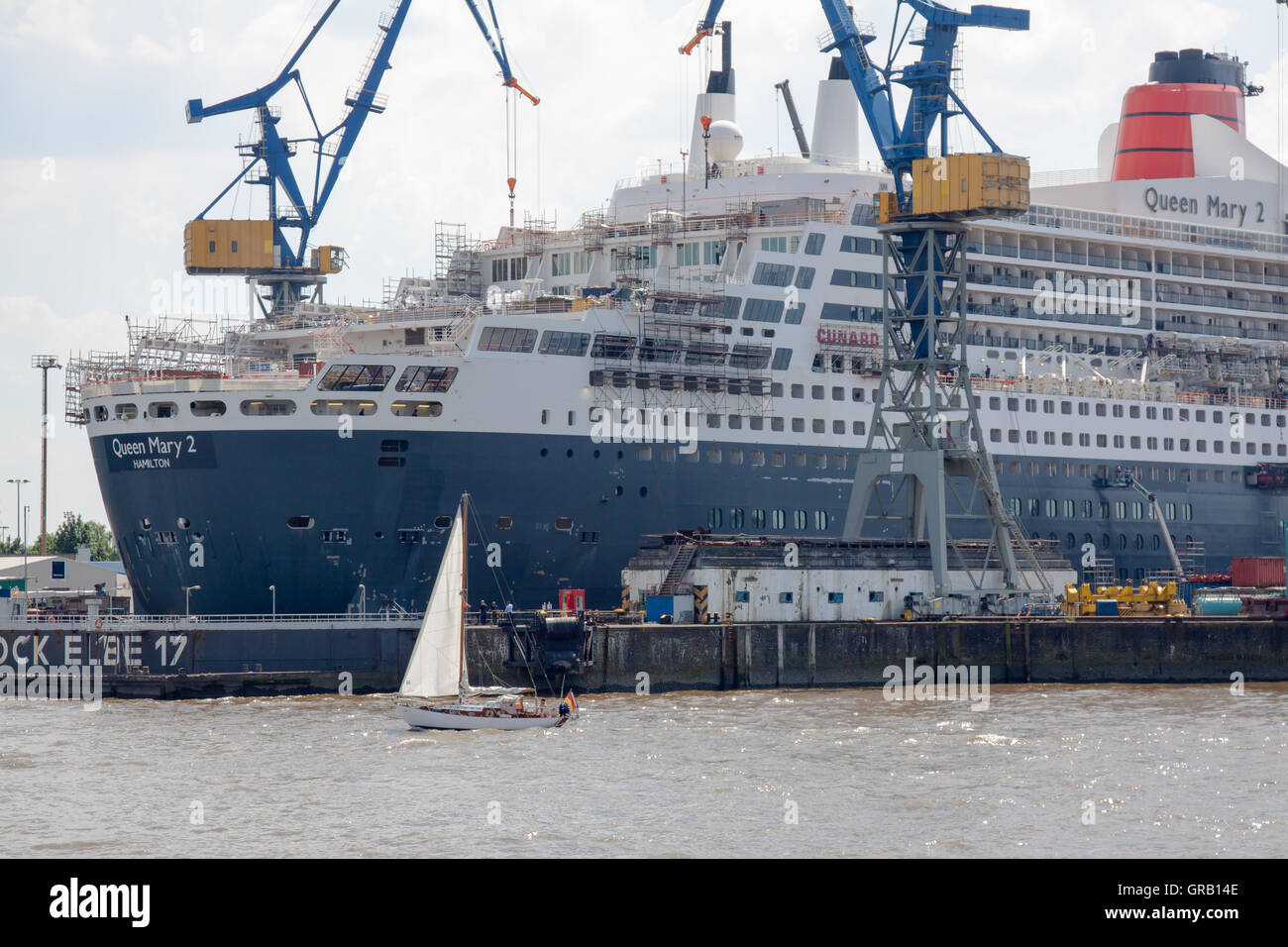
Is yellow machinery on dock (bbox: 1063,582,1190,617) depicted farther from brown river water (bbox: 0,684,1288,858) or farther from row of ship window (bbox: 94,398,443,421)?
row of ship window (bbox: 94,398,443,421)

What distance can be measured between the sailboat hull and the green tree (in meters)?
84.3

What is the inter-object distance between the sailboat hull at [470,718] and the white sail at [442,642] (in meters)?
0.75

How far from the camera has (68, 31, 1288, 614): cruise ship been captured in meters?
54.2

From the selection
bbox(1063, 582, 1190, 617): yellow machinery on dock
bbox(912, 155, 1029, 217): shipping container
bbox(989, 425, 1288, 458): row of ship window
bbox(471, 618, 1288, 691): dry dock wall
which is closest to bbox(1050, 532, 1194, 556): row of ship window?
bbox(989, 425, 1288, 458): row of ship window

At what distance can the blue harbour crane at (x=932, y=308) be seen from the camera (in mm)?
59125

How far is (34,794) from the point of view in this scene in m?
34.1

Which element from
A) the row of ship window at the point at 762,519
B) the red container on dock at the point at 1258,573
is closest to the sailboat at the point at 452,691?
the row of ship window at the point at 762,519

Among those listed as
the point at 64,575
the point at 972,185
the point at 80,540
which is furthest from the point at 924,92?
the point at 80,540

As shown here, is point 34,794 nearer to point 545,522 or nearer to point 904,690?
point 545,522

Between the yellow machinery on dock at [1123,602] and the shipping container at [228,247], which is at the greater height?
the shipping container at [228,247]

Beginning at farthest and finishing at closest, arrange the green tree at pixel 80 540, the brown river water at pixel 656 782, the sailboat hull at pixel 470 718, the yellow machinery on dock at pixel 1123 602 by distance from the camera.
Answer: the green tree at pixel 80 540, the yellow machinery on dock at pixel 1123 602, the sailboat hull at pixel 470 718, the brown river water at pixel 656 782

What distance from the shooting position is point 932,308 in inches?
2395

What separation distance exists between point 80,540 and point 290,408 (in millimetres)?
74494

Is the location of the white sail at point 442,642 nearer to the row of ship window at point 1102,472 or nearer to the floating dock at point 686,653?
the floating dock at point 686,653
